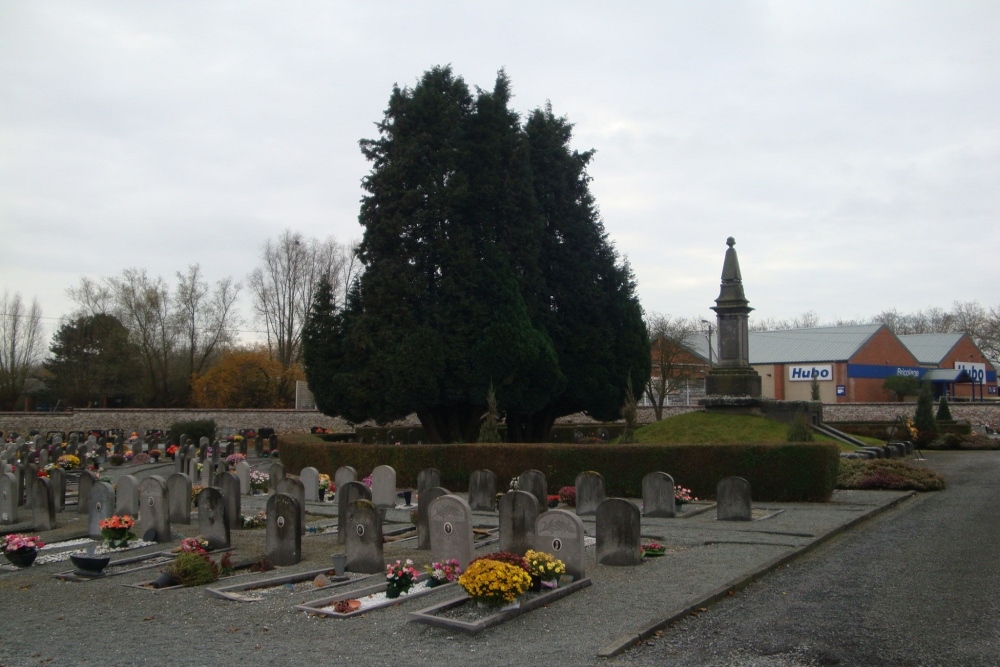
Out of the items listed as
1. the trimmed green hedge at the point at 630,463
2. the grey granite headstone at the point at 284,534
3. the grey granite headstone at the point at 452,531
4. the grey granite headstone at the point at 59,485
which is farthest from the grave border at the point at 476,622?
the grey granite headstone at the point at 59,485

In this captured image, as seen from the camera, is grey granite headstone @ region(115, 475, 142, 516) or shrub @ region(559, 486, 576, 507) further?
shrub @ region(559, 486, 576, 507)

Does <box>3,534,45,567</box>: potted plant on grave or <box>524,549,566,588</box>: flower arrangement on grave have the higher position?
<box>524,549,566,588</box>: flower arrangement on grave

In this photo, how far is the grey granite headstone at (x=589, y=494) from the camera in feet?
54.0

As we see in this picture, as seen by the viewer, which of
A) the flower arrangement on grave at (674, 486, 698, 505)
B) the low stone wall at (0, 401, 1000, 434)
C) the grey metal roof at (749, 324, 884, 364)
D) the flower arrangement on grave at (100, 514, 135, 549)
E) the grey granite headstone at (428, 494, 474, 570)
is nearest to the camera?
the grey granite headstone at (428, 494, 474, 570)

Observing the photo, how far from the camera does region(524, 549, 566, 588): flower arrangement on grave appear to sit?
28.8ft

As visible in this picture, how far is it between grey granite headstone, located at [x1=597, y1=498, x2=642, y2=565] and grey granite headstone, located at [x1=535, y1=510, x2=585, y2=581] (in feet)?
4.60

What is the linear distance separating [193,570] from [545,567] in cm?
429

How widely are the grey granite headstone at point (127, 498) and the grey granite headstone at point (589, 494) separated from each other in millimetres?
8057

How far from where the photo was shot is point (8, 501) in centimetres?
1648

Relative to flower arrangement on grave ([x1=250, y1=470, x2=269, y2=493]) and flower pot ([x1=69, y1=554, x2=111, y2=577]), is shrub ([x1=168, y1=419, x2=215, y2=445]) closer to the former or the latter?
flower arrangement on grave ([x1=250, y1=470, x2=269, y2=493])

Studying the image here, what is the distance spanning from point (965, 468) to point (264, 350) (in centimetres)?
Answer: 4474

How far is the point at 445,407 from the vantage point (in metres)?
29.2

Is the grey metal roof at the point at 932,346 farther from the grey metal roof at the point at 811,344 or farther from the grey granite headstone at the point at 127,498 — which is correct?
the grey granite headstone at the point at 127,498

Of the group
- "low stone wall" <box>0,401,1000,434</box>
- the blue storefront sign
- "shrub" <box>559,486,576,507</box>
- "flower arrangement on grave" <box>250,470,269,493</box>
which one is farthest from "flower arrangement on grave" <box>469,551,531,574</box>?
the blue storefront sign
